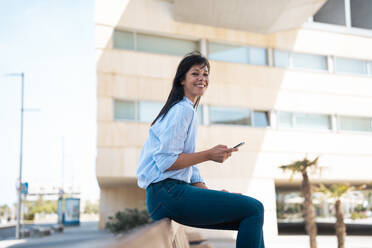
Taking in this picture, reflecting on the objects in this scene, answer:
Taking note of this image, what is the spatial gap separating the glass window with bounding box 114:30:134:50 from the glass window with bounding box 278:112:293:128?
8.65 metres

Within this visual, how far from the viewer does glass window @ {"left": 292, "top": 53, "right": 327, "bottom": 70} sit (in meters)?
23.8

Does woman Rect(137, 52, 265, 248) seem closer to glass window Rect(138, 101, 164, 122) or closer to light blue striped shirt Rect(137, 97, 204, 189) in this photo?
light blue striped shirt Rect(137, 97, 204, 189)

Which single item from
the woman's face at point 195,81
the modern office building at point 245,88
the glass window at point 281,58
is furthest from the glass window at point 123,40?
the woman's face at point 195,81

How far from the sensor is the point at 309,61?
24.1 m

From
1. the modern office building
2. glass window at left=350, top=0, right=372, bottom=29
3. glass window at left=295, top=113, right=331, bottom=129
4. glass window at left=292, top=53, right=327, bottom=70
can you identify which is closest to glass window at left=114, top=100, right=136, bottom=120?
the modern office building

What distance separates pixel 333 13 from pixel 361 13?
1.90 meters

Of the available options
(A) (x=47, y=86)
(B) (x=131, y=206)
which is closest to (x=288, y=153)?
(B) (x=131, y=206)

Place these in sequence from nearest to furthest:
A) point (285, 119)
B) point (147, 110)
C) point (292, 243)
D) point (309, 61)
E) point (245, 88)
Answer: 1. point (292, 243)
2. point (147, 110)
3. point (245, 88)
4. point (285, 119)
5. point (309, 61)

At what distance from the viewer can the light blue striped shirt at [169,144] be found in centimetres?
207

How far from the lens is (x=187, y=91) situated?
Result: 2502 millimetres

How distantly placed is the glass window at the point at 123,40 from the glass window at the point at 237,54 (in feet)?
13.5

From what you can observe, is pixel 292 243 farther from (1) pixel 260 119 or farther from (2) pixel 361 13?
(2) pixel 361 13

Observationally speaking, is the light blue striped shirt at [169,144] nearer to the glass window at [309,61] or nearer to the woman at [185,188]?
the woman at [185,188]

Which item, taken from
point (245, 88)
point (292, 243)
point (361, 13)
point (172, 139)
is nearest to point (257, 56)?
point (245, 88)
